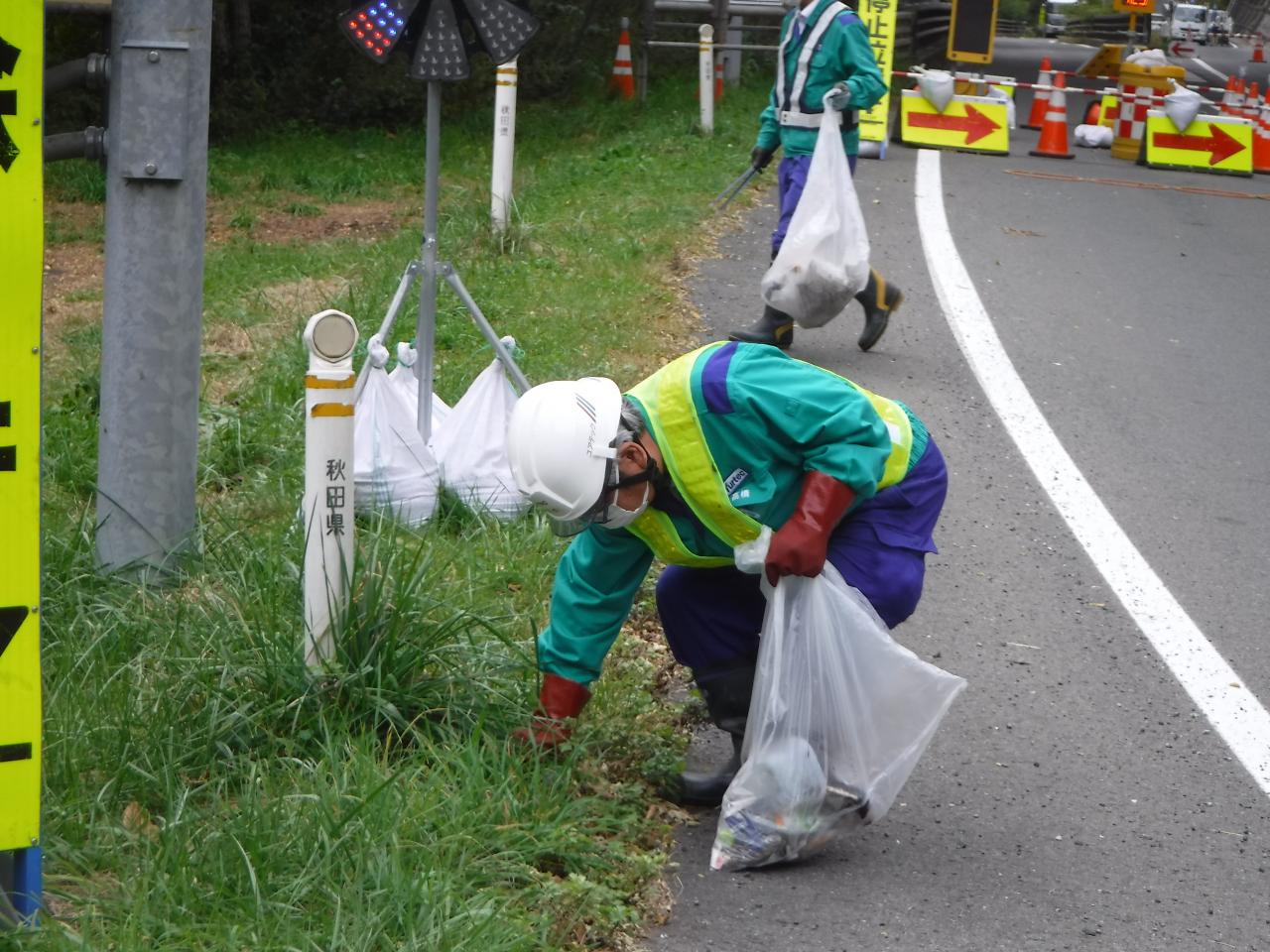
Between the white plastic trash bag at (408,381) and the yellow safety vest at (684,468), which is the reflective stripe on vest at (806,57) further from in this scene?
the yellow safety vest at (684,468)

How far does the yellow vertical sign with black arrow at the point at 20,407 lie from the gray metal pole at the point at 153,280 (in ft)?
5.36

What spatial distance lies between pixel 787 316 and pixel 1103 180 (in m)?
7.20

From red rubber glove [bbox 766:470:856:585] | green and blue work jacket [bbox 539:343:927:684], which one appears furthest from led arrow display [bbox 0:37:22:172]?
red rubber glove [bbox 766:470:856:585]

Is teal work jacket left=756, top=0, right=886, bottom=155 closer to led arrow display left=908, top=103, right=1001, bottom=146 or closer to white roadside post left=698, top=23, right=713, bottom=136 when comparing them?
white roadside post left=698, top=23, right=713, bottom=136

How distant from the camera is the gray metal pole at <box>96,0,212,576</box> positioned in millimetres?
4230

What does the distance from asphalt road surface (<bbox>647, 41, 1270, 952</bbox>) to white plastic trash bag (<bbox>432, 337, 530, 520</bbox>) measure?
1.39 m

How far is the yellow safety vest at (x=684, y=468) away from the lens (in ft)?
11.1

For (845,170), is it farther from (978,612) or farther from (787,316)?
(978,612)

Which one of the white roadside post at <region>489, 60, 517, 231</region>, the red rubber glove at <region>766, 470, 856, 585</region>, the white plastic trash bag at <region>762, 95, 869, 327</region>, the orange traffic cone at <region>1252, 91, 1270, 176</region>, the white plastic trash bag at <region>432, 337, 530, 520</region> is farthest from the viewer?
the orange traffic cone at <region>1252, 91, 1270, 176</region>

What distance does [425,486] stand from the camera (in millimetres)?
5289

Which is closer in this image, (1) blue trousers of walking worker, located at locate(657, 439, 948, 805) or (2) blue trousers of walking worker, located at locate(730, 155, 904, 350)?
(1) blue trousers of walking worker, located at locate(657, 439, 948, 805)

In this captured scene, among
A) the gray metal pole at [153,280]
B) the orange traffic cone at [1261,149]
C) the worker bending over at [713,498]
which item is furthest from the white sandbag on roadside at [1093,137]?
the worker bending over at [713,498]

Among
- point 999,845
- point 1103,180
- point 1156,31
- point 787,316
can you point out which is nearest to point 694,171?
point 1103,180

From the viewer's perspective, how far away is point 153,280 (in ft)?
14.5
